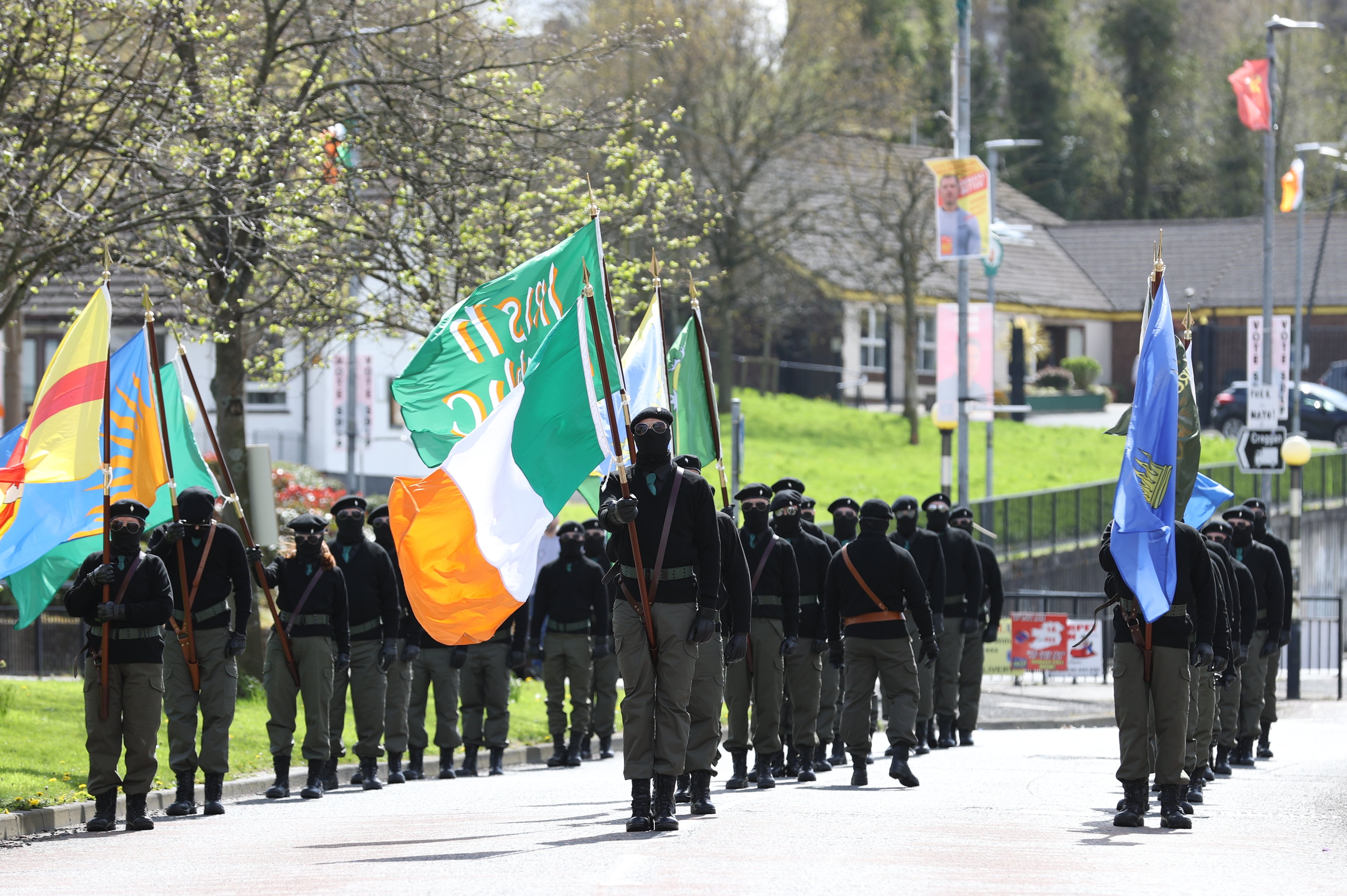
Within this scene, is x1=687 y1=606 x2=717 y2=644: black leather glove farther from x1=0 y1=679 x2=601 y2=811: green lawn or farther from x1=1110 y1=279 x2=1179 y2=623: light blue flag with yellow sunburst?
x1=0 y1=679 x2=601 y2=811: green lawn

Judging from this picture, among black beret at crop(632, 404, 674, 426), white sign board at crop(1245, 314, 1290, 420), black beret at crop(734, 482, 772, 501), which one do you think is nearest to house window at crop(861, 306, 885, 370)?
white sign board at crop(1245, 314, 1290, 420)

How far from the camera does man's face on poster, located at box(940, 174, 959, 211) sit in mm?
26297

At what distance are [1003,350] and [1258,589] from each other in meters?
41.1

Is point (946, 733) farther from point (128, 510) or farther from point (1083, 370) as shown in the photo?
point (1083, 370)

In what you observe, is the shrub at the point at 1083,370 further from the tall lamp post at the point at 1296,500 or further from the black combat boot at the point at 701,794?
the black combat boot at the point at 701,794

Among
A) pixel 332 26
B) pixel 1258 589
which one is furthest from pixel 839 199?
pixel 1258 589

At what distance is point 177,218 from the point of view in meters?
14.8

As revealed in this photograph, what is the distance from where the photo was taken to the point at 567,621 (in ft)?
53.3

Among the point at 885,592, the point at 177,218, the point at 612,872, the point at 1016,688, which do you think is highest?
the point at 177,218

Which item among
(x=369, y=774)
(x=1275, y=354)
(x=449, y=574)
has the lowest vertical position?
(x=369, y=774)

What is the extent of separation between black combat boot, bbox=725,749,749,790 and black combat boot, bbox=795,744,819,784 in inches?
28.3

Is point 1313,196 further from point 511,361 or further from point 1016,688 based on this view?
point 511,361

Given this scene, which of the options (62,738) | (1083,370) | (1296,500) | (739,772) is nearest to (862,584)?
(739,772)

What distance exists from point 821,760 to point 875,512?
110 inches
